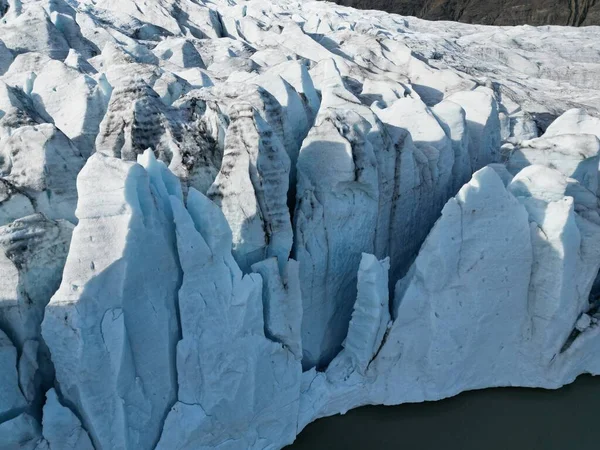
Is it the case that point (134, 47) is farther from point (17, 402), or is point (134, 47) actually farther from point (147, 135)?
point (17, 402)

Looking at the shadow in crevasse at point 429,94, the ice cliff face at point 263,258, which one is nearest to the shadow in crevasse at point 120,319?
the ice cliff face at point 263,258

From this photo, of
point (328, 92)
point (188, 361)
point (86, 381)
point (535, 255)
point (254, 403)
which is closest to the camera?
point (86, 381)

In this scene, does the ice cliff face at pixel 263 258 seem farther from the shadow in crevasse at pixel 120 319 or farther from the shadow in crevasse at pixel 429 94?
the shadow in crevasse at pixel 429 94

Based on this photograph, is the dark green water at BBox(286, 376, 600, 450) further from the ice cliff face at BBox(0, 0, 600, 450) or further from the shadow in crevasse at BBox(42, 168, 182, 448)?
the shadow in crevasse at BBox(42, 168, 182, 448)

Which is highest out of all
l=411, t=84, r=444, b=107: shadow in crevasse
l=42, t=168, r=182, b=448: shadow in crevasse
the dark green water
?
l=42, t=168, r=182, b=448: shadow in crevasse

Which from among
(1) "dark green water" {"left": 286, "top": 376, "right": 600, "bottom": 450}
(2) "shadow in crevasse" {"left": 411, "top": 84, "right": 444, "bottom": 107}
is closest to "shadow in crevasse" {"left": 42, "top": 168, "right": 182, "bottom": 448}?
(1) "dark green water" {"left": 286, "top": 376, "right": 600, "bottom": 450}

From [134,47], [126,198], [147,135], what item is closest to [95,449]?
[126,198]

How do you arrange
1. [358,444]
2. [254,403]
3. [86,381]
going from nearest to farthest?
[86,381]
[254,403]
[358,444]
